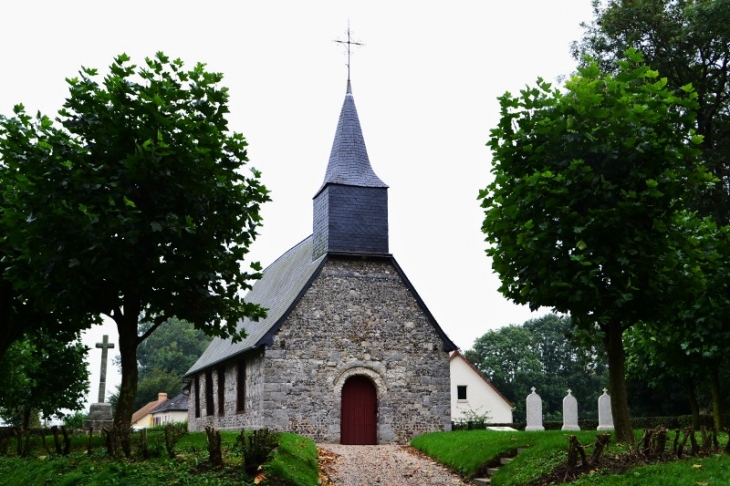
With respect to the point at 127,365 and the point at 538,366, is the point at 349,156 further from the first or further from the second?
the point at 538,366

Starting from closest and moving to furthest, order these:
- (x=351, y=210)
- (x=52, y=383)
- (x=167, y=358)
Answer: (x=351, y=210) < (x=52, y=383) < (x=167, y=358)

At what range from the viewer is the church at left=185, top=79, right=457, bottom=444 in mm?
23094

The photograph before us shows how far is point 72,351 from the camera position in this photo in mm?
31578

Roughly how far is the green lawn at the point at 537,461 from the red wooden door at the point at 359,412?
2766mm

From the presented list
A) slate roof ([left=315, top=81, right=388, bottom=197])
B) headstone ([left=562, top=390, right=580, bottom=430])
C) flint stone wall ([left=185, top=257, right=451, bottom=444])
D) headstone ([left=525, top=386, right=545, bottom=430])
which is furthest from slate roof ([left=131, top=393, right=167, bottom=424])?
headstone ([left=562, top=390, right=580, bottom=430])

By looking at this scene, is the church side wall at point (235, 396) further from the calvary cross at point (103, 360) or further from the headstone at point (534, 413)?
the headstone at point (534, 413)

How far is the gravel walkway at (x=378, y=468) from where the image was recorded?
14.7 metres

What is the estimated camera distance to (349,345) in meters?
23.9

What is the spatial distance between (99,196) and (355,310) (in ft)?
41.2

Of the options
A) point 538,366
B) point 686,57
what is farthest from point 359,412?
point 538,366

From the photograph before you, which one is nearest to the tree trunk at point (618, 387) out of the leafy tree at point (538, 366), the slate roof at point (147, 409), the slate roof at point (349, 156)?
the slate roof at point (349, 156)

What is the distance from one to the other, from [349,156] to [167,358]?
5910 centimetres

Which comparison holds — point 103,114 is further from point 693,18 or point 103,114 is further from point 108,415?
point 693,18

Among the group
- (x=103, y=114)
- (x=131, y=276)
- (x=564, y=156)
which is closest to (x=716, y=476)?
(x=564, y=156)
